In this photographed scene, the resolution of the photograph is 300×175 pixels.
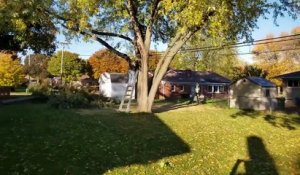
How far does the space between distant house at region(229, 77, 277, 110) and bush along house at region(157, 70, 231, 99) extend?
58.8 feet

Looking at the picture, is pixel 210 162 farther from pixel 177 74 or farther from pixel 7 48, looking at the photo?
pixel 177 74

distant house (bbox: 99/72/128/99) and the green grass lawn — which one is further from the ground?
distant house (bbox: 99/72/128/99)

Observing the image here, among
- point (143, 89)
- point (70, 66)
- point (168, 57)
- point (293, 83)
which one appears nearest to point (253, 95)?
point (293, 83)

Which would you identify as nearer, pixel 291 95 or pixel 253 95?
pixel 253 95

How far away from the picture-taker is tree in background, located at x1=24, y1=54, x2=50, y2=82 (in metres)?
104

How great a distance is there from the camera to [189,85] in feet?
207

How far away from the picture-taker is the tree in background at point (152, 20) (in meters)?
23.9

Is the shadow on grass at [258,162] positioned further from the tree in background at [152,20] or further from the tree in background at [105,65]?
the tree in background at [105,65]

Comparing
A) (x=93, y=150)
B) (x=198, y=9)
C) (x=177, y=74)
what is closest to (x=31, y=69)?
(x=177, y=74)

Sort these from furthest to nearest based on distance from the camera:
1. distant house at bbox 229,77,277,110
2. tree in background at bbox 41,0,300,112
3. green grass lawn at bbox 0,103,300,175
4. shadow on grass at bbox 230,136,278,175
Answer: distant house at bbox 229,77,277,110, tree in background at bbox 41,0,300,112, shadow on grass at bbox 230,136,278,175, green grass lawn at bbox 0,103,300,175

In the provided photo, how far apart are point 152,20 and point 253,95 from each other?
1544cm

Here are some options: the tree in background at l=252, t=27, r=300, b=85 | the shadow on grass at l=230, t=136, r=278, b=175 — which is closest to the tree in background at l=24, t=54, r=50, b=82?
the tree in background at l=252, t=27, r=300, b=85

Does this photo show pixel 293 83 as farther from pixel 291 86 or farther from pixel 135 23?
pixel 135 23

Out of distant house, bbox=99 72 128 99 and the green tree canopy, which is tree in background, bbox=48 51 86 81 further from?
distant house, bbox=99 72 128 99
